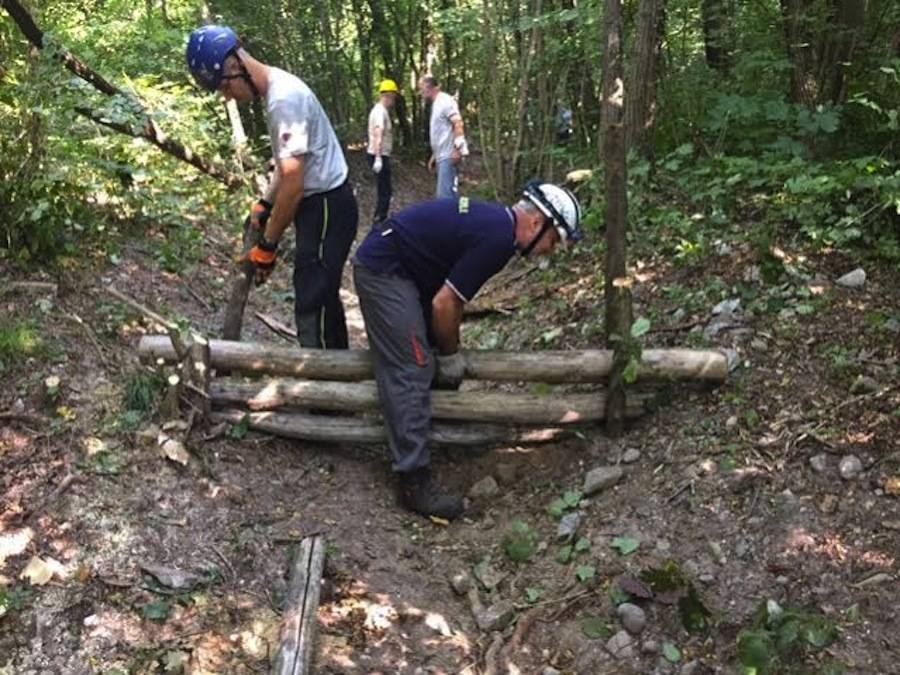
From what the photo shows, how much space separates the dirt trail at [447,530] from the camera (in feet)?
10.7

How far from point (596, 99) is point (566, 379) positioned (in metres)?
6.44

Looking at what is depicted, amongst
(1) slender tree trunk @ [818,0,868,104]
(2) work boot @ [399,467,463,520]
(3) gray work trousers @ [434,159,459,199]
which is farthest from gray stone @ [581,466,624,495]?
→ (3) gray work trousers @ [434,159,459,199]

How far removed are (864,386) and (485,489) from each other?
6.87 ft

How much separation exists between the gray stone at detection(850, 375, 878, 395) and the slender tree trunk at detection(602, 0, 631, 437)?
1.17 metres

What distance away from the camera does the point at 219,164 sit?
368 inches

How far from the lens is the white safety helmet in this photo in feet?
13.8

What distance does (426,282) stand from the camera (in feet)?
15.0

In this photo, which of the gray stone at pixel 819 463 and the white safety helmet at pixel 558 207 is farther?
the white safety helmet at pixel 558 207

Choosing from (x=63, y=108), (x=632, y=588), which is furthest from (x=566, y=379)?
(x=63, y=108)

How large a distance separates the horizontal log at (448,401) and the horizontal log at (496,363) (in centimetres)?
9

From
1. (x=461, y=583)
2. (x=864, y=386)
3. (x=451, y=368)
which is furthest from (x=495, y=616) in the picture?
(x=864, y=386)

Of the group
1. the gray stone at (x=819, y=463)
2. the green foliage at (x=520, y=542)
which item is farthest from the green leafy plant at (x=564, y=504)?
the gray stone at (x=819, y=463)

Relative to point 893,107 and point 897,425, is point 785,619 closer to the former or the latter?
point 897,425

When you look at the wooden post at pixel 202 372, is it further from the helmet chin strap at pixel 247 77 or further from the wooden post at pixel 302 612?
the helmet chin strap at pixel 247 77
